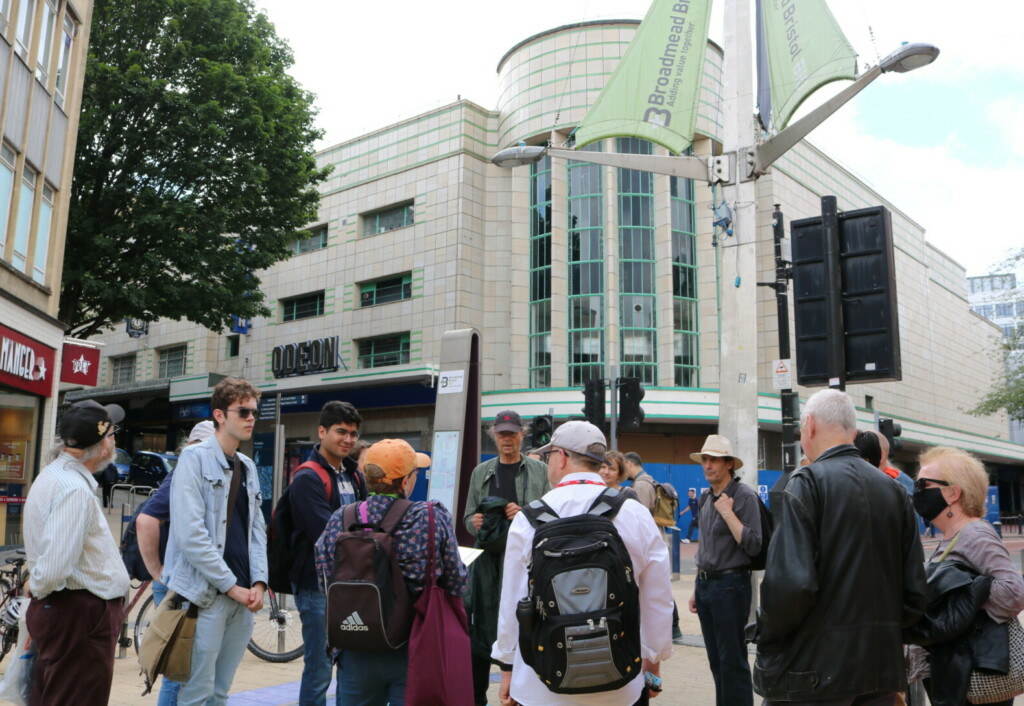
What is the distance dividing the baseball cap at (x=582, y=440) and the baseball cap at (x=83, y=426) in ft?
7.39

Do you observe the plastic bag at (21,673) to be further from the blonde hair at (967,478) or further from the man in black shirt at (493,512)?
the blonde hair at (967,478)

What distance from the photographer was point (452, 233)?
36750 mm

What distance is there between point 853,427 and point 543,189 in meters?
34.6

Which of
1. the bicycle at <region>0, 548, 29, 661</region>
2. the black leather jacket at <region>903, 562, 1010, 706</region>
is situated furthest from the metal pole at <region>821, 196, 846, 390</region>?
the bicycle at <region>0, 548, 29, 661</region>

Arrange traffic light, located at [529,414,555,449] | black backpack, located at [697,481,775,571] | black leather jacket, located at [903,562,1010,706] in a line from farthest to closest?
traffic light, located at [529,414,555,449] < black backpack, located at [697,481,775,571] < black leather jacket, located at [903,562,1010,706]

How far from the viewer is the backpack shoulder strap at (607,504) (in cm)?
363

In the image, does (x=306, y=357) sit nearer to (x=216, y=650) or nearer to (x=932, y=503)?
(x=216, y=650)

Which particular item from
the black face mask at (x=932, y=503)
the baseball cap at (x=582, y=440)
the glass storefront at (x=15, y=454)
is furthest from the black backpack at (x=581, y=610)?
the glass storefront at (x=15, y=454)

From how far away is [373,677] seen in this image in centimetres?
406

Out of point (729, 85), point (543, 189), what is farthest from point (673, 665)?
point (543, 189)

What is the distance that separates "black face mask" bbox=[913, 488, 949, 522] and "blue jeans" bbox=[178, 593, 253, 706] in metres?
3.39

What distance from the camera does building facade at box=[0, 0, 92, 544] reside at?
50.9 feet

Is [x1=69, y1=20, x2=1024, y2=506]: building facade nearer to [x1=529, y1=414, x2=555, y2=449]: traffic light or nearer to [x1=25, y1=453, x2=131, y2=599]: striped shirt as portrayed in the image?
[x1=529, y1=414, x2=555, y2=449]: traffic light

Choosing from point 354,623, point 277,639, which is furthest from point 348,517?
point 277,639
